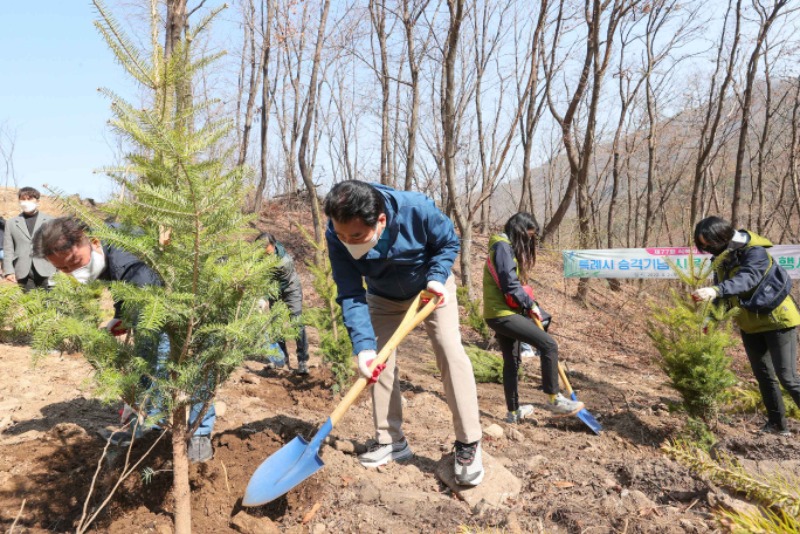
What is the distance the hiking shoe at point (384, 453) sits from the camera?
9.95ft

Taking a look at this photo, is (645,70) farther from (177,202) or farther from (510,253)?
(177,202)

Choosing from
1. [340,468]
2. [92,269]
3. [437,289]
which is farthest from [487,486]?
[92,269]

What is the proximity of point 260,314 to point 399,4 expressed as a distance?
24.0ft

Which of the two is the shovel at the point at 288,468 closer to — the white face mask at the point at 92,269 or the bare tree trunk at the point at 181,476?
the bare tree trunk at the point at 181,476

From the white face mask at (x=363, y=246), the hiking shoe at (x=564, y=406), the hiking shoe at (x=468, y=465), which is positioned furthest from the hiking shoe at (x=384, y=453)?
the hiking shoe at (x=564, y=406)

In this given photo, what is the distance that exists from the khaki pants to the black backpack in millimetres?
2403

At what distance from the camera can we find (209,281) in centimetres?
217

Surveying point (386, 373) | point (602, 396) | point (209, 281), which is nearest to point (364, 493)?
point (386, 373)

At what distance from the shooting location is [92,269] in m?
2.44

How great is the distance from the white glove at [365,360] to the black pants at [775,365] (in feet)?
10.7

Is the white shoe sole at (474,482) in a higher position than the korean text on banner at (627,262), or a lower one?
lower

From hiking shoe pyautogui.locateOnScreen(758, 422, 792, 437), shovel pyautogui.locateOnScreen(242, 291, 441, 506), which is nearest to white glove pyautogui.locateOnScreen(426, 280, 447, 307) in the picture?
shovel pyautogui.locateOnScreen(242, 291, 441, 506)

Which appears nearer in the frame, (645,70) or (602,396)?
(602,396)

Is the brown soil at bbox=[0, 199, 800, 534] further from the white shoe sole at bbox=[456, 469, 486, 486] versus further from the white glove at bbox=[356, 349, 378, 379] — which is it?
the white glove at bbox=[356, 349, 378, 379]
